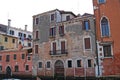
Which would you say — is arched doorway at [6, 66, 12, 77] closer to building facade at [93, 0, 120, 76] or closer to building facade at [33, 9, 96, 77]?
building facade at [33, 9, 96, 77]

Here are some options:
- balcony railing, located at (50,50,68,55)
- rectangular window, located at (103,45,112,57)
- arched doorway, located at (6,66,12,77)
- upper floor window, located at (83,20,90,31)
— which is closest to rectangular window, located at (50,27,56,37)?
balcony railing, located at (50,50,68,55)

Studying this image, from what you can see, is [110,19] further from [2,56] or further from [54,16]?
[2,56]

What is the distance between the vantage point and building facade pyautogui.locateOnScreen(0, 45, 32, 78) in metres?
39.9

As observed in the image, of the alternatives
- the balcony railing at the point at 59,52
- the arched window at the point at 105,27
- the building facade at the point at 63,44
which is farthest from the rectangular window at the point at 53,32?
the arched window at the point at 105,27

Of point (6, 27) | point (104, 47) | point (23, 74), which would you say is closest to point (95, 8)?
point (104, 47)

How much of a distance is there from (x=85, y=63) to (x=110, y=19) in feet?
26.2

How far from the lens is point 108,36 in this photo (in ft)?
91.9

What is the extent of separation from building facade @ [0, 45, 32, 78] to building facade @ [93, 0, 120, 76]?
16666mm

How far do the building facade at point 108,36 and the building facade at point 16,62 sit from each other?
16666 millimetres

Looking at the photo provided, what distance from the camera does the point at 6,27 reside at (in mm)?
53969

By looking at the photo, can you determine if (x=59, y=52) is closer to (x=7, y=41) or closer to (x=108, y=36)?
(x=108, y=36)

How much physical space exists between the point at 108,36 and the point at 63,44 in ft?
29.3

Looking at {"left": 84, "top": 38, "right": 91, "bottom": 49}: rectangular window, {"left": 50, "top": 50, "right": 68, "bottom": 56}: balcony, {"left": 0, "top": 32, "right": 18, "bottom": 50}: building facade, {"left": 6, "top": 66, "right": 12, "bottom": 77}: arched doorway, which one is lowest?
{"left": 6, "top": 66, "right": 12, "bottom": 77}: arched doorway

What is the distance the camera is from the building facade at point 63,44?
30.7 meters
